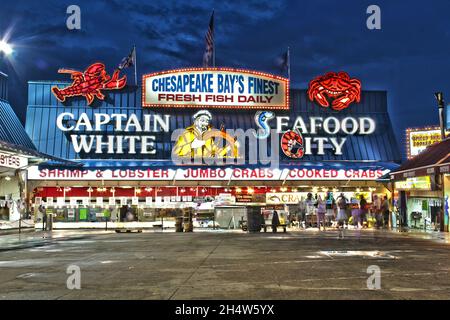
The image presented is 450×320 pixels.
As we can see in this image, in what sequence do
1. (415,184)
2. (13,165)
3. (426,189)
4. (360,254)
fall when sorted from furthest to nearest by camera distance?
(13,165), (415,184), (426,189), (360,254)

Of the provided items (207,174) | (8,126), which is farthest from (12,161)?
(207,174)

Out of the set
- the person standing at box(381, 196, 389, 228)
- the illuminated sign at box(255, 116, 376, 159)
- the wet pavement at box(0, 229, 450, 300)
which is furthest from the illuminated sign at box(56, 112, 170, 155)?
the wet pavement at box(0, 229, 450, 300)

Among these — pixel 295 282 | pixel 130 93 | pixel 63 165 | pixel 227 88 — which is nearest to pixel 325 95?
pixel 227 88

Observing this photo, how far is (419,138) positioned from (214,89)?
28.2m

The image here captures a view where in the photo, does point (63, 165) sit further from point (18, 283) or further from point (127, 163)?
point (18, 283)

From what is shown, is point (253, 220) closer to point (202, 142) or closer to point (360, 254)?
point (360, 254)

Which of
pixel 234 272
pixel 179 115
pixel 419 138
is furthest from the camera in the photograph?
pixel 419 138

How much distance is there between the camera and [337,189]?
126ft

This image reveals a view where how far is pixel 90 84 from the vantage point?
41062 millimetres

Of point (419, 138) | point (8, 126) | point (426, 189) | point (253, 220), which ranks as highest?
point (419, 138)

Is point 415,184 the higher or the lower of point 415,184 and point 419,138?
the lower

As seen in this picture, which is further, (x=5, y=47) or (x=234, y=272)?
(x=5, y=47)

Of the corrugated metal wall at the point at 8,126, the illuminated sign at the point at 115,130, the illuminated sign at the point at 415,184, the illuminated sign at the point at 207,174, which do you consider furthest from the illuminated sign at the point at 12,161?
the illuminated sign at the point at 415,184

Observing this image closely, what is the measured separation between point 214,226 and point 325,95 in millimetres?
20020
